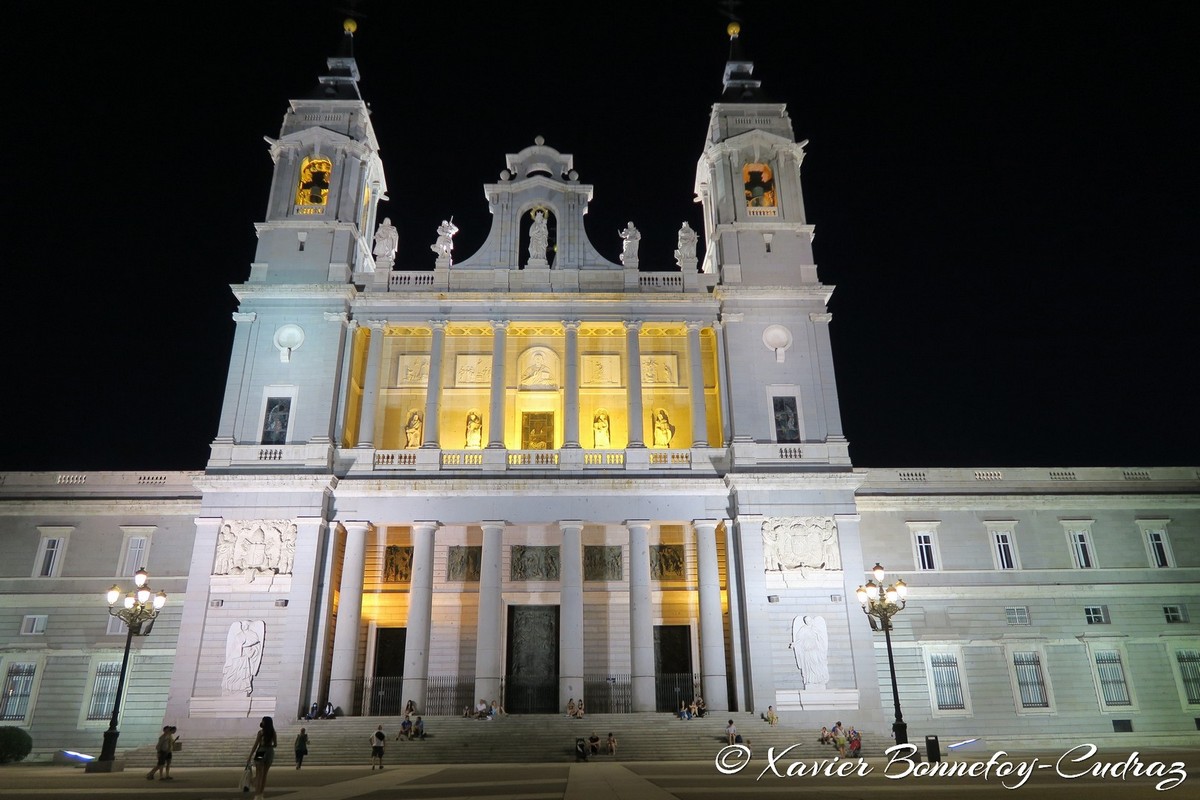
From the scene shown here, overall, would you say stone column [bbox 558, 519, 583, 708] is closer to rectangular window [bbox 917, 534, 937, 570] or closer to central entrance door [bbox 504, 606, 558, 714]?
central entrance door [bbox 504, 606, 558, 714]

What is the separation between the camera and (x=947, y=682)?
96.7 feet

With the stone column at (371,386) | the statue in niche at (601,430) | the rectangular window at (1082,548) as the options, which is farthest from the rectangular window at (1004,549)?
the stone column at (371,386)

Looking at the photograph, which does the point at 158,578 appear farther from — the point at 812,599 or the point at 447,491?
the point at 812,599

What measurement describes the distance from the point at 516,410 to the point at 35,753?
20.6 meters

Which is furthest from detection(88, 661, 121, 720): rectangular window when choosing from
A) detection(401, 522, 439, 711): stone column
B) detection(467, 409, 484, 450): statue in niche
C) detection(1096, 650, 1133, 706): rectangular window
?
detection(1096, 650, 1133, 706): rectangular window

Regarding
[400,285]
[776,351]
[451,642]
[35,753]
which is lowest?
[35,753]

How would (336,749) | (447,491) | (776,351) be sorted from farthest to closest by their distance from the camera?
(776,351), (447,491), (336,749)

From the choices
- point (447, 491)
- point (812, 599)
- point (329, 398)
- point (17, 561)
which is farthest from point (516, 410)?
point (17, 561)

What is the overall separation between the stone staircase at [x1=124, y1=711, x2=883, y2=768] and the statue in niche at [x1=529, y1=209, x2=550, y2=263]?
59.9 feet

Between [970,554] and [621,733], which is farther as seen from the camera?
[970,554]

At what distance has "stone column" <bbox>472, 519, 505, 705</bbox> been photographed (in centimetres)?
2705

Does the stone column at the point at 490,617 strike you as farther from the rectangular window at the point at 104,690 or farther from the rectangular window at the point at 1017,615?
the rectangular window at the point at 1017,615

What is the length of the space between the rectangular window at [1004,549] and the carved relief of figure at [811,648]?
8.74 metres

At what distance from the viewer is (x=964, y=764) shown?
18.5 metres
